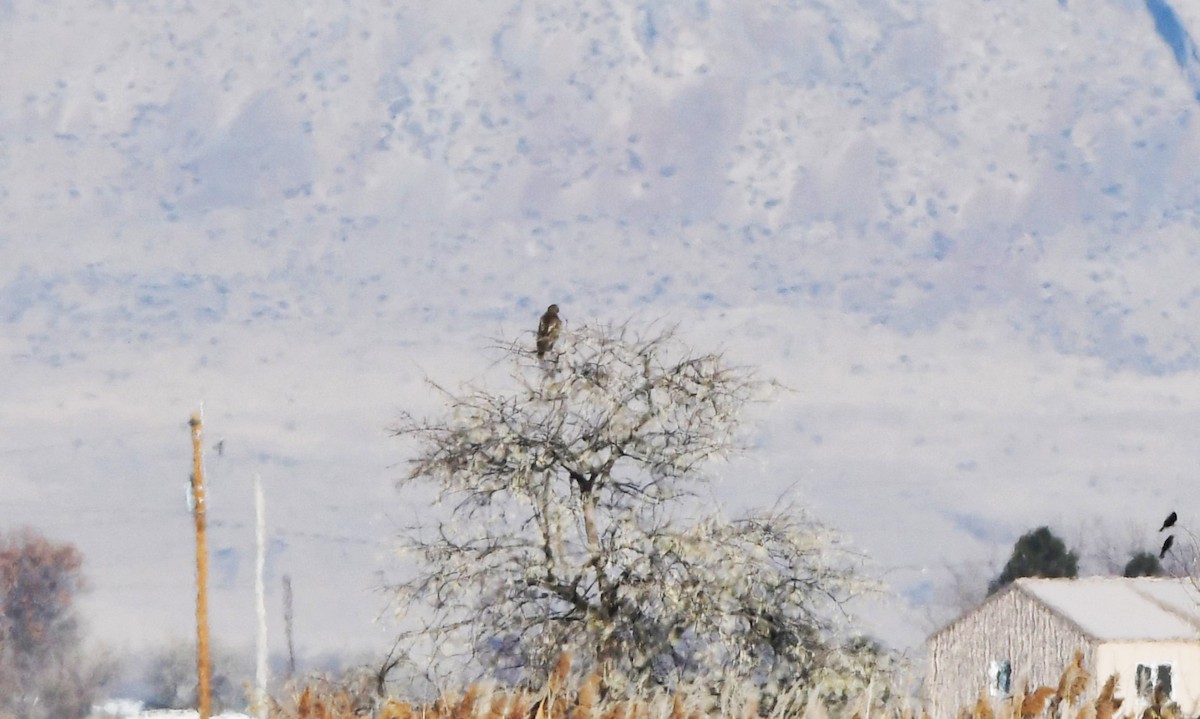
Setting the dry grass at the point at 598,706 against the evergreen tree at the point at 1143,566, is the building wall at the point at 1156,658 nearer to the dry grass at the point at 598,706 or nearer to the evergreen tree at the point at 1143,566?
the evergreen tree at the point at 1143,566

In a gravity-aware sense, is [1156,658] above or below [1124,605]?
below

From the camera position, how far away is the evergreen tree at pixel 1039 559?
60781 millimetres

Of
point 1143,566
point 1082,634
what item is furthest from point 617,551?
point 1143,566

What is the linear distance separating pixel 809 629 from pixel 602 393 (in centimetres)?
402

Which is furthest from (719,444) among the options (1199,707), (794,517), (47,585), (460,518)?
(47,585)

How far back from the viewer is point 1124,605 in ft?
151

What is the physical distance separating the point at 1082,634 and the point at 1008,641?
3.69m

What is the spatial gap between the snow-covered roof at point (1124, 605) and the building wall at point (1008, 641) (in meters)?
0.35

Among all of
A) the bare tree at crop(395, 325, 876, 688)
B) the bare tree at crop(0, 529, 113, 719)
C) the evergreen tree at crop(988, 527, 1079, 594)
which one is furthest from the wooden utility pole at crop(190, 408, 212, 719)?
the bare tree at crop(0, 529, 113, 719)

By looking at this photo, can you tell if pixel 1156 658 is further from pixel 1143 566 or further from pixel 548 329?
pixel 548 329

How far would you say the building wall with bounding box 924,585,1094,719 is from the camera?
4553cm

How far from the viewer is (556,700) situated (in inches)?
388

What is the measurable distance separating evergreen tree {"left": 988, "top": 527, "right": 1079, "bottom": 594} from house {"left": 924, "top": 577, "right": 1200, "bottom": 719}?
10.8m

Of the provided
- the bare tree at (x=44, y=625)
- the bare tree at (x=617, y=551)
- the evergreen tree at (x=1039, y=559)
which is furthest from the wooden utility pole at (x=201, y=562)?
the bare tree at (x=44, y=625)
